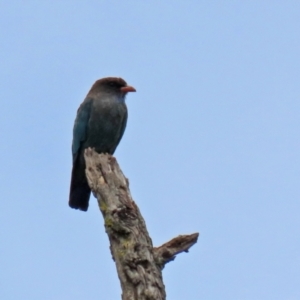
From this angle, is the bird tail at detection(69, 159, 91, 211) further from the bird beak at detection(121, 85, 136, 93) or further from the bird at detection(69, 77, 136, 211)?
the bird beak at detection(121, 85, 136, 93)

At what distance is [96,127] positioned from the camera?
34.8 ft

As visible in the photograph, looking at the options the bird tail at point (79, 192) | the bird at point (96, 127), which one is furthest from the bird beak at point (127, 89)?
the bird tail at point (79, 192)

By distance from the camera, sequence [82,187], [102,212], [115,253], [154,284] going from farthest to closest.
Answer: [82,187] → [102,212] → [115,253] → [154,284]

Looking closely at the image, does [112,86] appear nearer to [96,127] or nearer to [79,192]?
[96,127]

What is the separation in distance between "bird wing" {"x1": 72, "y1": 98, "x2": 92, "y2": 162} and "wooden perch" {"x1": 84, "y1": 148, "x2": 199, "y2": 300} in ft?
12.6

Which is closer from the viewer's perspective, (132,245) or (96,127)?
(132,245)

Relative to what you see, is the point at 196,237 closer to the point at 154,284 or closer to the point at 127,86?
the point at 154,284

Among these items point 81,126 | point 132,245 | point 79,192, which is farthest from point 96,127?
point 132,245

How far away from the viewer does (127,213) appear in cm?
631

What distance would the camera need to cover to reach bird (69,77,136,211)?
10625 millimetres

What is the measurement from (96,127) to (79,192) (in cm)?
101

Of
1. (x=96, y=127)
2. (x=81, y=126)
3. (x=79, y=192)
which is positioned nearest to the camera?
(x=79, y=192)

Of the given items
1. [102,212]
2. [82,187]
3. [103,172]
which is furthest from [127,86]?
[102,212]

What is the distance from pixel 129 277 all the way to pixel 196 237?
741mm
